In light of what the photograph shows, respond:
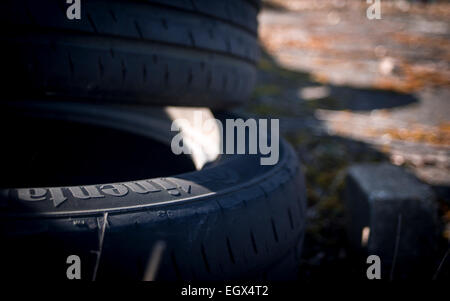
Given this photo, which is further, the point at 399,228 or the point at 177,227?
the point at 399,228

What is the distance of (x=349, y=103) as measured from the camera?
279cm

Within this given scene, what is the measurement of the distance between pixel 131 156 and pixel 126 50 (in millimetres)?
452

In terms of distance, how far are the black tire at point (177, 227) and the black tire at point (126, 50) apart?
1.34 feet

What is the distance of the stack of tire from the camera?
0.51 metres

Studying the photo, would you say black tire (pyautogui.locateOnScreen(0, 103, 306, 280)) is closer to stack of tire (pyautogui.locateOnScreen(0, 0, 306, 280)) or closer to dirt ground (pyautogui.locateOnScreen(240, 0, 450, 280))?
stack of tire (pyautogui.locateOnScreen(0, 0, 306, 280))

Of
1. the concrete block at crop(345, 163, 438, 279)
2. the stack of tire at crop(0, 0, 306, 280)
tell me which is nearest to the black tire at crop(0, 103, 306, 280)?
the stack of tire at crop(0, 0, 306, 280)

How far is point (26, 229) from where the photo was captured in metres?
0.48

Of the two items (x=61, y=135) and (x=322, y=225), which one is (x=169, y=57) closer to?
(x=61, y=135)

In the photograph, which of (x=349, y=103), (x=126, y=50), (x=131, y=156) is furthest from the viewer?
(x=349, y=103)

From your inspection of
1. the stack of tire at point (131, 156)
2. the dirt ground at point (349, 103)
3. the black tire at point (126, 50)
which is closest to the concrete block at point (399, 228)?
the dirt ground at point (349, 103)

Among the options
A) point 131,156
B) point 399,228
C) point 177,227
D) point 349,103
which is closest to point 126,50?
point 131,156

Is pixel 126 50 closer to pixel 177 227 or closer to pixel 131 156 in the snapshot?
pixel 131 156

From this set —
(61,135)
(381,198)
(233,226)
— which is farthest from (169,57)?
(381,198)
